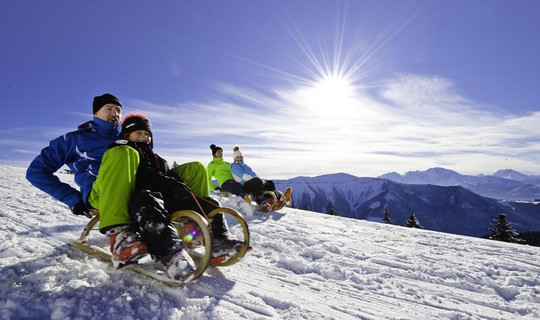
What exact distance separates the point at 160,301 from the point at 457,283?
2.75 metres

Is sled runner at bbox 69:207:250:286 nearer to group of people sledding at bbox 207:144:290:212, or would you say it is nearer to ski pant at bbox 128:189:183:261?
ski pant at bbox 128:189:183:261

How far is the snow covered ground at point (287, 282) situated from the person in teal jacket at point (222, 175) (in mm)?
3239

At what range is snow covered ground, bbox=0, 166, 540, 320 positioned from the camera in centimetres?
186

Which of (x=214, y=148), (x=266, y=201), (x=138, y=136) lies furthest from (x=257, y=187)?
(x=138, y=136)

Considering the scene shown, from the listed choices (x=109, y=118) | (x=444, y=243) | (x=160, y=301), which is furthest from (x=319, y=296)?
(x=444, y=243)

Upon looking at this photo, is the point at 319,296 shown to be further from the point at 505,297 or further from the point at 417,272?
the point at 505,297

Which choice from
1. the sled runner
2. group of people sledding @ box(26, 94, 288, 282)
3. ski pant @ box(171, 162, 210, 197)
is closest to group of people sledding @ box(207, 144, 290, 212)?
the sled runner

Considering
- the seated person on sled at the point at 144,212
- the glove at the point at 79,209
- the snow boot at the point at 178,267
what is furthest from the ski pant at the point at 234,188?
the snow boot at the point at 178,267

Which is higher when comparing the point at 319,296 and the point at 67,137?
the point at 67,137

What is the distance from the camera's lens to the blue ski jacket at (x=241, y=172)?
25.3ft

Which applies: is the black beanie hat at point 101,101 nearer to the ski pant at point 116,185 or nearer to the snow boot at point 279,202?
the ski pant at point 116,185

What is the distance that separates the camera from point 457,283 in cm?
292

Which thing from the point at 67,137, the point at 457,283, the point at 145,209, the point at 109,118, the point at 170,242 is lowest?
the point at 457,283

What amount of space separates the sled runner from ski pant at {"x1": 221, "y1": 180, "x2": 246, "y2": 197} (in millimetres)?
4324
